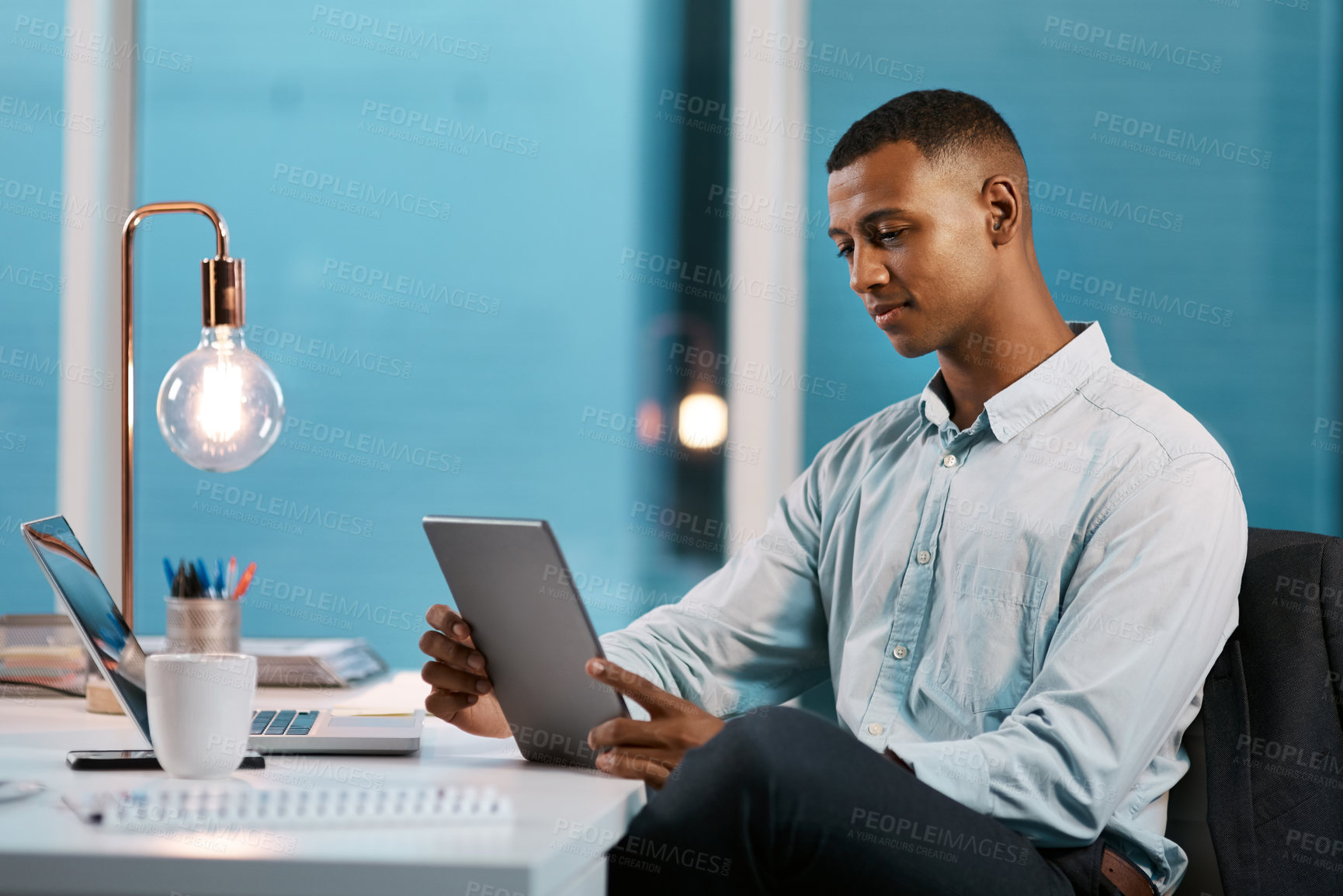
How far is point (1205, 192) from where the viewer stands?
1.91m

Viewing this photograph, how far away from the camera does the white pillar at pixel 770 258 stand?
6.67 feet

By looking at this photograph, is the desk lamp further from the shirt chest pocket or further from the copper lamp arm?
the shirt chest pocket

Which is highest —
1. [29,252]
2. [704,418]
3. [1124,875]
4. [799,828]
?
[29,252]

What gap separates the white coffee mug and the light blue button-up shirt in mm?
535

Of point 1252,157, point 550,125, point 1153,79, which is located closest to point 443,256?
point 550,125

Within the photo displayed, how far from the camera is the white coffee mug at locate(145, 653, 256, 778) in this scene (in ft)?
2.98

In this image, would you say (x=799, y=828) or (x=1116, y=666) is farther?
(x=1116, y=666)

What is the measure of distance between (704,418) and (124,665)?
1.17 metres

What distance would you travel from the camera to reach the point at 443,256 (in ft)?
6.83

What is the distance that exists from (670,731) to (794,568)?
21.6 inches

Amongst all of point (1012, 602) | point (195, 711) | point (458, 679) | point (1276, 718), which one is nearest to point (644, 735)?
point (458, 679)

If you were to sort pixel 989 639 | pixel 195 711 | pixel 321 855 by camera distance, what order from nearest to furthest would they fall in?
pixel 321 855 < pixel 195 711 < pixel 989 639

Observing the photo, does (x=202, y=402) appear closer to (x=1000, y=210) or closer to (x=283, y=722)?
(x=283, y=722)

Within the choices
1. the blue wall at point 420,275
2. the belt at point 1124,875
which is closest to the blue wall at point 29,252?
the blue wall at point 420,275
